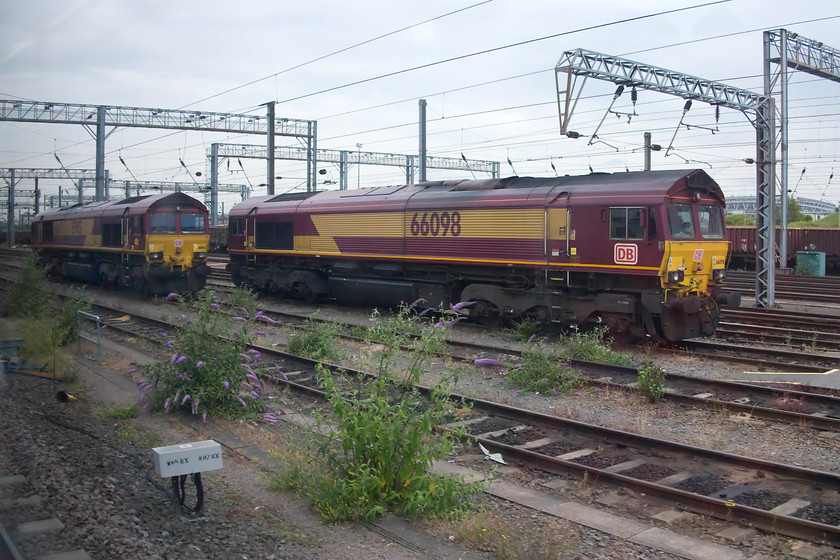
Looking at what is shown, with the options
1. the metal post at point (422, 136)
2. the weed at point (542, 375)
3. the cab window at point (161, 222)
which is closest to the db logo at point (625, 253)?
the weed at point (542, 375)

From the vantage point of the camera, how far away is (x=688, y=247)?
13391 mm

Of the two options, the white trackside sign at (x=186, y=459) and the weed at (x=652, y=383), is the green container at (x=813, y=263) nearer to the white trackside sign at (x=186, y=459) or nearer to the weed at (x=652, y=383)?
the weed at (x=652, y=383)

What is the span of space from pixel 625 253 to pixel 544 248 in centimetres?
187

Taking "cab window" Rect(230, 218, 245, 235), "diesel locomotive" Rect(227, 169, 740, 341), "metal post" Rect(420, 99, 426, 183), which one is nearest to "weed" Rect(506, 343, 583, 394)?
"diesel locomotive" Rect(227, 169, 740, 341)

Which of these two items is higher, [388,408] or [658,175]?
[658,175]

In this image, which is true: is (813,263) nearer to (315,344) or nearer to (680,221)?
(680,221)

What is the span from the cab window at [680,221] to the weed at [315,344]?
22.4ft

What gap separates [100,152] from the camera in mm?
32938

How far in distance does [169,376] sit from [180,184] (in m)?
62.8

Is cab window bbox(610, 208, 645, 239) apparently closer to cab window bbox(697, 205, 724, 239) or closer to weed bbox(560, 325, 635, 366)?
cab window bbox(697, 205, 724, 239)

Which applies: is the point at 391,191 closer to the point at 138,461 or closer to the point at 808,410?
the point at 808,410

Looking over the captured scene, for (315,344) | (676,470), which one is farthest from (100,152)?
(676,470)

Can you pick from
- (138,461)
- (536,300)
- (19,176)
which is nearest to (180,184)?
(19,176)

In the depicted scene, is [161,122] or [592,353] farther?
[161,122]
